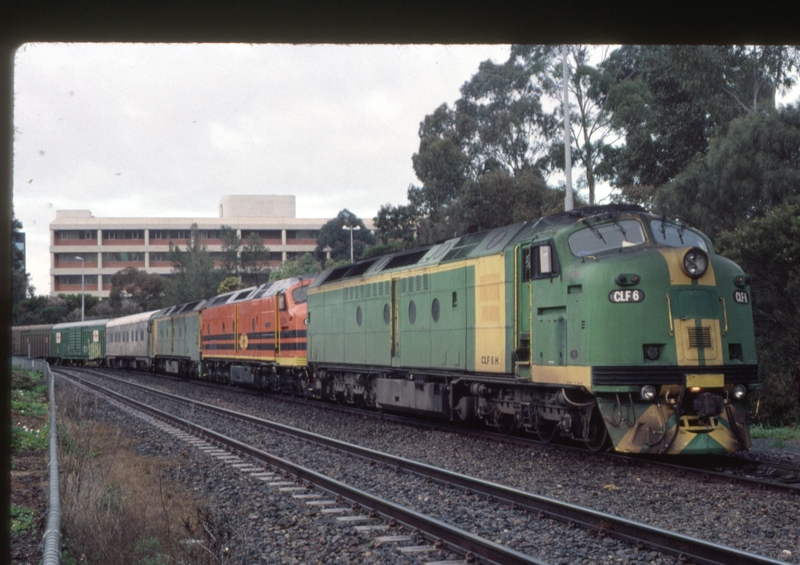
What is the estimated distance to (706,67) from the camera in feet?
104

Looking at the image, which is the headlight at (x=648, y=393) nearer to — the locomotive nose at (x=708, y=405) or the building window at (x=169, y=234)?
the locomotive nose at (x=708, y=405)

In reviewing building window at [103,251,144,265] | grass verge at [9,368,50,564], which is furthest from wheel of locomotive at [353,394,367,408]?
building window at [103,251,144,265]

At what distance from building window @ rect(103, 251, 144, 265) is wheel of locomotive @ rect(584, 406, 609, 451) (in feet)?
261

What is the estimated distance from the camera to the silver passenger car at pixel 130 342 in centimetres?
4956

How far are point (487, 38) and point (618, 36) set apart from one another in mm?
513

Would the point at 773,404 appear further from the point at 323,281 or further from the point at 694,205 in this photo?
the point at 323,281

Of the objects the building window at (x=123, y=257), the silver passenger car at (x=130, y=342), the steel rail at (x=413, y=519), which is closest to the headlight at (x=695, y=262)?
the steel rail at (x=413, y=519)

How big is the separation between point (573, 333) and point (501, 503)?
11.0 ft

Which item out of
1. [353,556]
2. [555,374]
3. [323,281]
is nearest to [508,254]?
[555,374]

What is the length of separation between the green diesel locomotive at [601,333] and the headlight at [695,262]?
0.05ft

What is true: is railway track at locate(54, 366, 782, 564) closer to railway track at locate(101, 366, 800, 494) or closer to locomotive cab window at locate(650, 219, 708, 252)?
railway track at locate(101, 366, 800, 494)

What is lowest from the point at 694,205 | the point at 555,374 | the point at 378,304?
the point at 555,374

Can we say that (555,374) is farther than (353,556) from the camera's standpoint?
Yes

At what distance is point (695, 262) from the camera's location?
11953 millimetres
